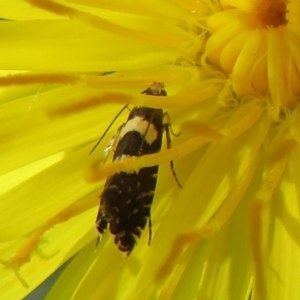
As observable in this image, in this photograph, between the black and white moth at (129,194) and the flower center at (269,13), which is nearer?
the black and white moth at (129,194)

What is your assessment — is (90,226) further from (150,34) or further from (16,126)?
(150,34)

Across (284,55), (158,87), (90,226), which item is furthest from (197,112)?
(90,226)

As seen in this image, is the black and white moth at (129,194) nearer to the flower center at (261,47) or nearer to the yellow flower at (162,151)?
the yellow flower at (162,151)

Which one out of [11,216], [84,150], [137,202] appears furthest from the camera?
[84,150]

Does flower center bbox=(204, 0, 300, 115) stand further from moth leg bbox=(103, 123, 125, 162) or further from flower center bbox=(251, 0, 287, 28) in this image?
moth leg bbox=(103, 123, 125, 162)

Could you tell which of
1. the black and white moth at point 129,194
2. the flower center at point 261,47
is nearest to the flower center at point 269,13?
the flower center at point 261,47

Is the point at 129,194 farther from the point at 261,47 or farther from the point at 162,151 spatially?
the point at 261,47

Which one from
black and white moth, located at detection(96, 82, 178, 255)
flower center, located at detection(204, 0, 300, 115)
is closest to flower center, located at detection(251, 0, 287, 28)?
flower center, located at detection(204, 0, 300, 115)
